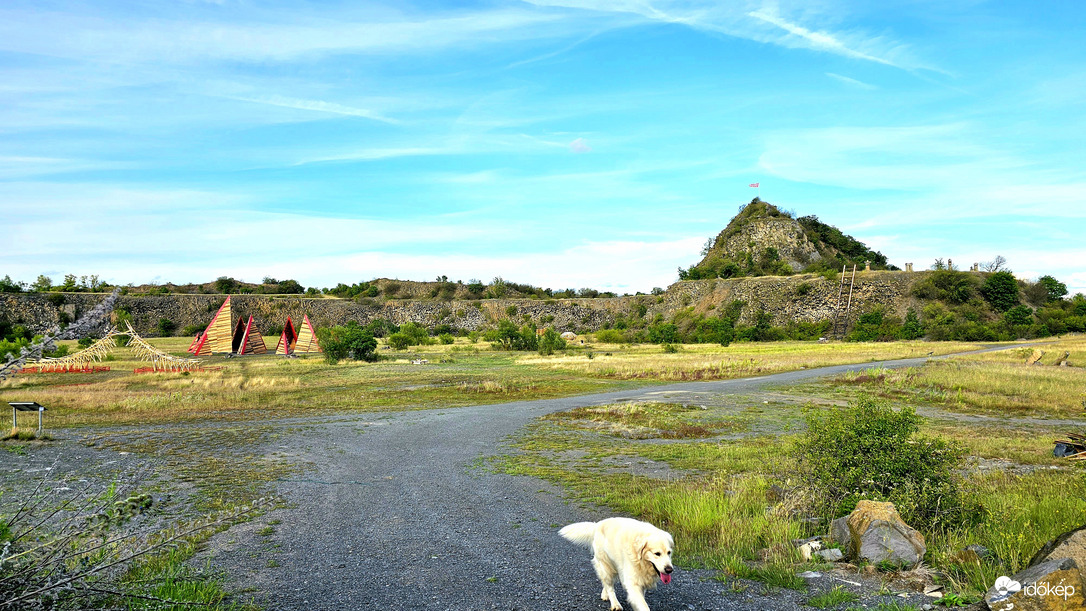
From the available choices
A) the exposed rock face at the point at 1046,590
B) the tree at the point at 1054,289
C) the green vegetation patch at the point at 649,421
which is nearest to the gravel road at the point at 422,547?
the exposed rock face at the point at 1046,590

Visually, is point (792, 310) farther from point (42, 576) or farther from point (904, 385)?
point (42, 576)

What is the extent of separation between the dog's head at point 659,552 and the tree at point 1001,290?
4194 inches

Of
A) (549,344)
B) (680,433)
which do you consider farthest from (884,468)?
(549,344)

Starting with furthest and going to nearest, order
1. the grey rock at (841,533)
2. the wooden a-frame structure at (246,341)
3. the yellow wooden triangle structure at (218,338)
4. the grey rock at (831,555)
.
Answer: the wooden a-frame structure at (246,341)
the yellow wooden triangle structure at (218,338)
the grey rock at (841,533)
the grey rock at (831,555)

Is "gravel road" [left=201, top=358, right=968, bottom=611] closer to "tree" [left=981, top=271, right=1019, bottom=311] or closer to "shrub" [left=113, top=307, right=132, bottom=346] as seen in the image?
"shrub" [left=113, top=307, right=132, bottom=346]

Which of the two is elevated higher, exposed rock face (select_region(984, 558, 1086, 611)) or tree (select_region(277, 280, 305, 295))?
tree (select_region(277, 280, 305, 295))

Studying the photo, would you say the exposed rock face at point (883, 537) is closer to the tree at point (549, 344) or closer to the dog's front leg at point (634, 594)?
the dog's front leg at point (634, 594)

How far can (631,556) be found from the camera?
232 inches

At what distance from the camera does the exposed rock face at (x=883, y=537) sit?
23.4ft

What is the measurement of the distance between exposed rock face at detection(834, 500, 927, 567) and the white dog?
9.80 ft

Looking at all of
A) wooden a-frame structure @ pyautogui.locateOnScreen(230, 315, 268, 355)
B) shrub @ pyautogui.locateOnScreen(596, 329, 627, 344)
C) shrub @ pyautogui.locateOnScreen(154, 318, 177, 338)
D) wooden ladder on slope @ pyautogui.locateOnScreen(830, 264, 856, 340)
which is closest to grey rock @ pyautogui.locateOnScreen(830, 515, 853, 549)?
wooden a-frame structure @ pyautogui.locateOnScreen(230, 315, 268, 355)

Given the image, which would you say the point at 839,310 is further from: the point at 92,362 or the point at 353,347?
Result: the point at 92,362

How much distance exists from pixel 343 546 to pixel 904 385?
2790 cm

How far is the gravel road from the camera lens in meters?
6.63
